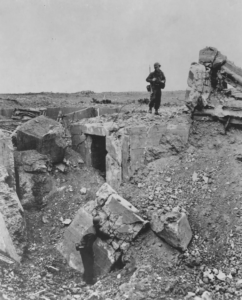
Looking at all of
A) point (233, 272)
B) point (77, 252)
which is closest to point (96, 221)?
point (77, 252)

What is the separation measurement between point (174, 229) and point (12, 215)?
8.62 feet

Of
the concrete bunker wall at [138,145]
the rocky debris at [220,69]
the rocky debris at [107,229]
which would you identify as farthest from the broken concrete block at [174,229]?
the rocky debris at [220,69]

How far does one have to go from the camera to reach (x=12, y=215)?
18.2ft

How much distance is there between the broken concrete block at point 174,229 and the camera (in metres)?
5.03

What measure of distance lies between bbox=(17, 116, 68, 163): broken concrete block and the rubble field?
0.07 feet

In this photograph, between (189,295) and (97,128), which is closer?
(189,295)

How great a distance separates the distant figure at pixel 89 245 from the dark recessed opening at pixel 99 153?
7.29 feet

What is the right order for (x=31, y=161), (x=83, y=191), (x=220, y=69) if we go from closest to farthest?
(x=31, y=161) → (x=83, y=191) → (x=220, y=69)

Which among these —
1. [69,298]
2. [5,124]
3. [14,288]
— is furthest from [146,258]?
[5,124]

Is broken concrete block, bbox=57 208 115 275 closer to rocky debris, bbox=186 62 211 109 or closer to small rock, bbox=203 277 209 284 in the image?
small rock, bbox=203 277 209 284

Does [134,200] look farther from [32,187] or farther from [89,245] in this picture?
[32,187]

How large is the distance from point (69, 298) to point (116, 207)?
152 centimetres

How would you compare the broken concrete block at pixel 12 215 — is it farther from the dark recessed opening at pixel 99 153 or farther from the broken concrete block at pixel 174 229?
the dark recessed opening at pixel 99 153

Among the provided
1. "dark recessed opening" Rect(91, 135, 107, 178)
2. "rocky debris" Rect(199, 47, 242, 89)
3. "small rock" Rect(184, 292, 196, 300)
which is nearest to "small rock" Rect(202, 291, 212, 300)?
Answer: "small rock" Rect(184, 292, 196, 300)
